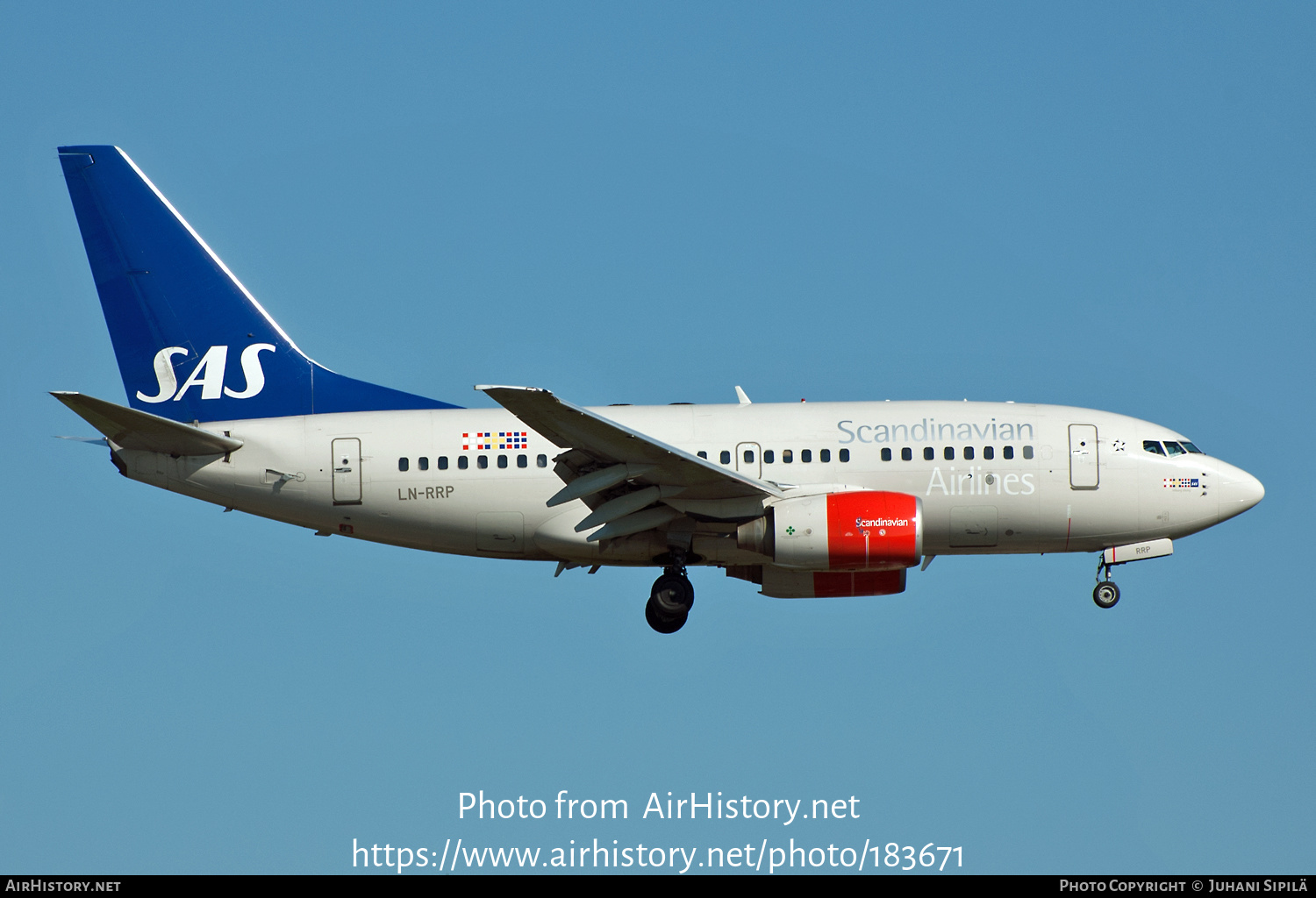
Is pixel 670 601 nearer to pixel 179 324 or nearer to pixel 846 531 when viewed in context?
pixel 846 531

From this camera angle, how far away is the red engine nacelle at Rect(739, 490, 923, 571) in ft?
95.1

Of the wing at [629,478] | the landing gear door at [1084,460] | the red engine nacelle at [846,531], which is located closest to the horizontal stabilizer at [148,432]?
the wing at [629,478]

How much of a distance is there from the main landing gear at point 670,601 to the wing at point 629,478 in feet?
4.71

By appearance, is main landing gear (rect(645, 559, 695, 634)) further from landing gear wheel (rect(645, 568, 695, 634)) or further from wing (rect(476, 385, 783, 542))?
wing (rect(476, 385, 783, 542))

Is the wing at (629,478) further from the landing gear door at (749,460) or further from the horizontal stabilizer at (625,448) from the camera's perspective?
the landing gear door at (749,460)

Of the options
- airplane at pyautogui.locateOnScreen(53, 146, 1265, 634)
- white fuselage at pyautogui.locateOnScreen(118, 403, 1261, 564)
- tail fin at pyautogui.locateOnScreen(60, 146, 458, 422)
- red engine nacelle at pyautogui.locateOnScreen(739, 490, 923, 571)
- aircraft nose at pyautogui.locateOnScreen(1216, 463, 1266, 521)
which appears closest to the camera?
red engine nacelle at pyautogui.locateOnScreen(739, 490, 923, 571)

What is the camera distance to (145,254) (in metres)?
33.1

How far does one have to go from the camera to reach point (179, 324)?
108 ft

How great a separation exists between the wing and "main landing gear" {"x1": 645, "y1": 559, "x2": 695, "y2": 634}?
1.44 m

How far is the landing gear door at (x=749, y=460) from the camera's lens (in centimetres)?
3078

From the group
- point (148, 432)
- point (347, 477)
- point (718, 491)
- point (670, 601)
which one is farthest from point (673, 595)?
point (148, 432)

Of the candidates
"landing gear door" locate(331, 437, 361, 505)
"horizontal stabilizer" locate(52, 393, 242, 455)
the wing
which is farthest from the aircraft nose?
"horizontal stabilizer" locate(52, 393, 242, 455)

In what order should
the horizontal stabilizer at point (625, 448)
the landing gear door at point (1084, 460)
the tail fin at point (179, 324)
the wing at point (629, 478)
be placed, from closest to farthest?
1. the horizontal stabilizer at point (625, 448)
2. the wing at point (629, 478)
3. the landing gear door at point (1084, 460)
4. the tail fin at point (179, 324)
